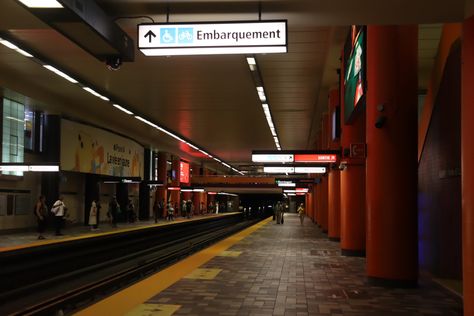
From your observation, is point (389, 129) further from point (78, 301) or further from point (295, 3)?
point (78, 301)

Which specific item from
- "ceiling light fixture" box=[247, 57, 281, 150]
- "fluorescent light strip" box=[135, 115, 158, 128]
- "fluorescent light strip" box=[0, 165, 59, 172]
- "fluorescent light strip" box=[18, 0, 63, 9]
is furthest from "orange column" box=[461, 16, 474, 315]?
"fluorescent light strip" box=[135, 115, 158, 128]

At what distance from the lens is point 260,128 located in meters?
26.9

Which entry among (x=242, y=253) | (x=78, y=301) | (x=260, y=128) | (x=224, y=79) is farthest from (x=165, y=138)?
(x=78, y=301)

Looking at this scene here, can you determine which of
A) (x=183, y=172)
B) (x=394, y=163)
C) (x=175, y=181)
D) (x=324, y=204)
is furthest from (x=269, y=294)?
(x=183, y=172)

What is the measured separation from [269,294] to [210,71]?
8.71 metres

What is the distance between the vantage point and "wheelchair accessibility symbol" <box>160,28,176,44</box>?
5848 millimetres

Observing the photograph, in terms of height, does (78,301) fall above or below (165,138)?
below

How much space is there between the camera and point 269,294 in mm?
7992

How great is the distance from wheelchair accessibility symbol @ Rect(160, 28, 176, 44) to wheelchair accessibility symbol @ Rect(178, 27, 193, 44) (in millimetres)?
82

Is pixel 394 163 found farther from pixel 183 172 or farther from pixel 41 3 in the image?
pixel 183 172

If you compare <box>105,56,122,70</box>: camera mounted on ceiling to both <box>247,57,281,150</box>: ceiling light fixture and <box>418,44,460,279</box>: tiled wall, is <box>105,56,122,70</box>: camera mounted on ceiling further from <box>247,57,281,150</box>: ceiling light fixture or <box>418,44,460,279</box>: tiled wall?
<box>247,57,281,150</box>: ceiling light fixture

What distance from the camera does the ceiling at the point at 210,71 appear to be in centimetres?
591

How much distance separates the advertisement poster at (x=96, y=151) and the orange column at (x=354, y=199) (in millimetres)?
13509

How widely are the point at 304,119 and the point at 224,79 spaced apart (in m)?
8.80
